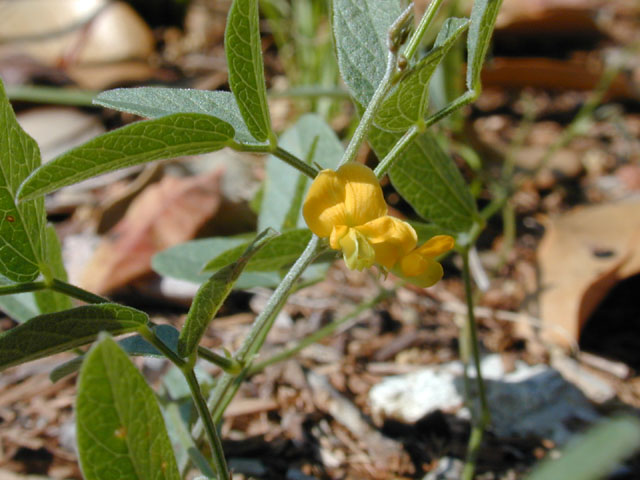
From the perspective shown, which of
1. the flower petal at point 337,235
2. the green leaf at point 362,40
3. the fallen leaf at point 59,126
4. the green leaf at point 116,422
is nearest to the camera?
the green leaf at point 116,422

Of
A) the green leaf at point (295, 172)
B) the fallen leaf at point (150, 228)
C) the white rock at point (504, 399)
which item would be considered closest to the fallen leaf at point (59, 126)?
the fallen leaf at point (150, 228)

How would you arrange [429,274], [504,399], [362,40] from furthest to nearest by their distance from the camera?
[504,399] → [362,40] → [429,274]

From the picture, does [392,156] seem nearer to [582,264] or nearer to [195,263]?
[195,263]

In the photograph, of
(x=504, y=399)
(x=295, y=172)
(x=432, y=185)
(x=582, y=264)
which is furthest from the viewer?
(x=582, y=264)

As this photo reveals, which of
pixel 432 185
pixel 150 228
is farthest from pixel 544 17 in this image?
pixel 432 185

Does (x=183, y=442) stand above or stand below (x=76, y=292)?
below

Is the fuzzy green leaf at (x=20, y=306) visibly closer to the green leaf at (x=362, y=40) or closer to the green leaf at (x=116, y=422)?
the green leaf at (x=116, y=422)
